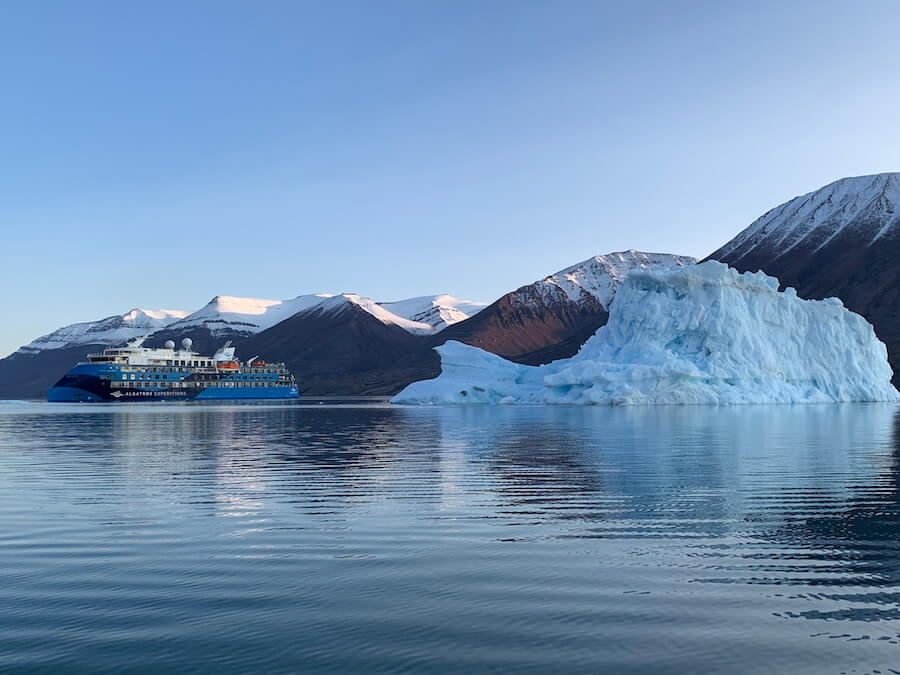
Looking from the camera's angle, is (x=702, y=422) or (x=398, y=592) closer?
(x=398, y=592)

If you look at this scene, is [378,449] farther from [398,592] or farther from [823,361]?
[823,361]

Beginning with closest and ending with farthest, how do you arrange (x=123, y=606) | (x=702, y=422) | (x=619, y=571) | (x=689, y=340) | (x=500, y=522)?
1. (x=123, y=606)
2. (x=619, y=571)
3. (x=500, y=522)
4. (x=702, y=422)
5. (x=689, y=340)

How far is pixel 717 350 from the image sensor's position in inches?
3031

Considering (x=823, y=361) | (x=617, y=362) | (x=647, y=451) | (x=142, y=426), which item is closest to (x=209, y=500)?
(x=647, y=451)

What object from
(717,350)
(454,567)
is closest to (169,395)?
(717,350)

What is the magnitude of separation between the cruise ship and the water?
11573 cm

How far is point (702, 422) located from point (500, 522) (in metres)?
38.8

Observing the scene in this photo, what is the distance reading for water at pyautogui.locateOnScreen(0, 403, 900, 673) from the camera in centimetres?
832

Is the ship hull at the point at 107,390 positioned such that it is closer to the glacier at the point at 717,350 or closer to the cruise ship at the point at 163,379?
the cruise ship at the point at 163,379

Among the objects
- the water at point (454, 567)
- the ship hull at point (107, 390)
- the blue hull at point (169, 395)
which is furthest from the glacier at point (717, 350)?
the ship hull at point (107, 390)

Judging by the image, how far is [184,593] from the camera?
417 inches

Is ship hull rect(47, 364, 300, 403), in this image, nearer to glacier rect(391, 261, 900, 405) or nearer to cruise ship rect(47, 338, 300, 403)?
cruise ship rect(47, 338, 300, 403)

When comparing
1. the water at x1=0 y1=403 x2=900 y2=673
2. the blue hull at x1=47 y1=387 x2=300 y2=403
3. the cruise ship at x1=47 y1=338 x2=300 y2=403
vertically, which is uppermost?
the cruise ship at x1=47 y1=338 x2=300 y2=403

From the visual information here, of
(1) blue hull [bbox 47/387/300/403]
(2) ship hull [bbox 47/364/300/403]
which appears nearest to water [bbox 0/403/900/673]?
(2) ship hull [bbox 47/364/300/403]
